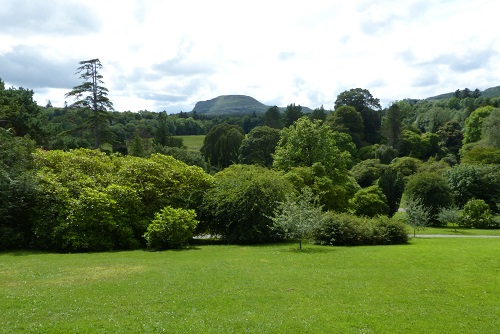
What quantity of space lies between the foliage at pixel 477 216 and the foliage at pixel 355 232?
64.3 ft

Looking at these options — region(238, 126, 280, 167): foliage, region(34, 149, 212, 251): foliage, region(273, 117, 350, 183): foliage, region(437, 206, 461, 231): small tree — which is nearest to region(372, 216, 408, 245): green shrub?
region(34, 149, 212, 251): foliage

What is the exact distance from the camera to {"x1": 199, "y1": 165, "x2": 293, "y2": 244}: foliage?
2583 centimetres

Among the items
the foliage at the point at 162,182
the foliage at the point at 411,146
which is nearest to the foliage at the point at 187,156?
the foliage at the point at 162,182

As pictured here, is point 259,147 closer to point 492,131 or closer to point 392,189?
point 392,189

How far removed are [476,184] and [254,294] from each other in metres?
43.4

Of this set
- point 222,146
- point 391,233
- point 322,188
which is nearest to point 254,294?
point 391,233

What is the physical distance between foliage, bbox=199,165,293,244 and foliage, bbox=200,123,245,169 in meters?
46.2

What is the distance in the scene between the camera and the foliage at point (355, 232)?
24.6 metres

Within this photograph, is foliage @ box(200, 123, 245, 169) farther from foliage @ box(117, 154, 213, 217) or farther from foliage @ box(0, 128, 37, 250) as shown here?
foliage @ box(0, 128, 37, 250)

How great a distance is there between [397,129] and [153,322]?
83.3m

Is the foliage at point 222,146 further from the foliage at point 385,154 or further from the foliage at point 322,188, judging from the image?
the foliage at point 322,188

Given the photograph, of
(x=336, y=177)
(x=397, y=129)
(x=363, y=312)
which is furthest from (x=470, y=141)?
(x=363, y=312)

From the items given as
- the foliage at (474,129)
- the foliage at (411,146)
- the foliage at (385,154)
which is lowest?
the foliage at (385,154)

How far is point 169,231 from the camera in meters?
22.7
